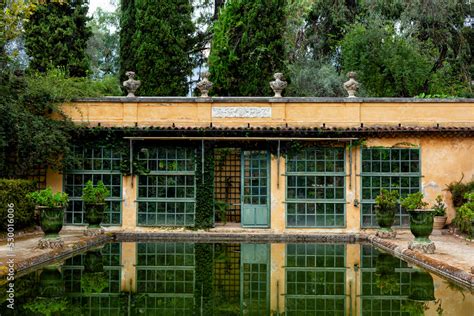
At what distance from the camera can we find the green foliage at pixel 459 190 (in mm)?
15219

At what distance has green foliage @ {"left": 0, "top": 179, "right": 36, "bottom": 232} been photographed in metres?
13.3

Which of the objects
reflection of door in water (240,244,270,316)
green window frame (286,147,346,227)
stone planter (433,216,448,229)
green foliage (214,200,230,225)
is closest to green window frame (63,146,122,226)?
green foliage (214,200,230,225)

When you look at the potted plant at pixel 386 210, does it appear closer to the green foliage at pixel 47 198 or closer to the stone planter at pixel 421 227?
the stone planter at pixel 421 227

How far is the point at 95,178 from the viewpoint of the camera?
53.3ft

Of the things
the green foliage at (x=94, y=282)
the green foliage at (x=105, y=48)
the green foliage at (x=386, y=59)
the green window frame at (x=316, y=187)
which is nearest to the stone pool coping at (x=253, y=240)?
the green window frame at (x=316, y=187)

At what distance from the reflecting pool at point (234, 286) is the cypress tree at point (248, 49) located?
10.4 metres

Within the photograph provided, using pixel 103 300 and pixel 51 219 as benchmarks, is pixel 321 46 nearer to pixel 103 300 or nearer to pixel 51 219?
pixel 51 219

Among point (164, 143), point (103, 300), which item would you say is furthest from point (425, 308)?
point (164, 143)

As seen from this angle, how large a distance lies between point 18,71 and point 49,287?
30.8 feet

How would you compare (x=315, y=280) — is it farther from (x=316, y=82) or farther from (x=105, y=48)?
(x=105, y=48)

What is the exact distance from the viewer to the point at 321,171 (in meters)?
16.0

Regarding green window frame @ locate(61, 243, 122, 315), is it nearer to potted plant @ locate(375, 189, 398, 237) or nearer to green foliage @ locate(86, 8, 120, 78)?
potted plant @ locate(375, 189, 398, 237)

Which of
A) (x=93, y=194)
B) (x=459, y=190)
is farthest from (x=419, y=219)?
(x=93, y=194)

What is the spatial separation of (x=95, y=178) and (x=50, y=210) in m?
4.63
